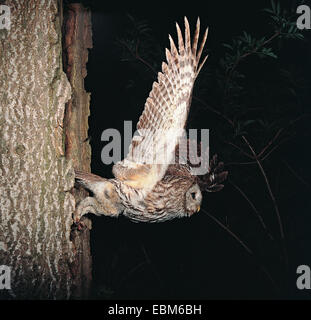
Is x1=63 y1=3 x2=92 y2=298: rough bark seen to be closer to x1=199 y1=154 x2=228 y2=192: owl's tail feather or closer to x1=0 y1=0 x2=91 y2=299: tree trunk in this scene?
x1=0 y1=0 x2=91 y2=299: tree trunk

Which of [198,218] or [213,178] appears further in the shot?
[198,218]

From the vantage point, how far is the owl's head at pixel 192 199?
1.27m

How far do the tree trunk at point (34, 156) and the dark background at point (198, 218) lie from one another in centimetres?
26

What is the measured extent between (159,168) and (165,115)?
157 mm

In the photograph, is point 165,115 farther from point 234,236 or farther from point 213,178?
point 234,236

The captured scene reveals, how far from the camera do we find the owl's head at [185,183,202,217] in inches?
49.9

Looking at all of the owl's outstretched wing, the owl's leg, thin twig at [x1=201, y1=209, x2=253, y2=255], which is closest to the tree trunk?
the owl's leg

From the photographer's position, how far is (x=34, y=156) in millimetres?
1097

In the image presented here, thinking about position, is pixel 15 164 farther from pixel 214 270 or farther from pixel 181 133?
pixel 214 270

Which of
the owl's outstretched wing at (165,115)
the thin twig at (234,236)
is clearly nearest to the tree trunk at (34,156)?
the owl's outstretched wing at (165,115)

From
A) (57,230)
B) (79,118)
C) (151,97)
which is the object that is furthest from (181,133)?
(57,230)

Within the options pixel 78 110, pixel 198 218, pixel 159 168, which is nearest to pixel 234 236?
pixel 198 218

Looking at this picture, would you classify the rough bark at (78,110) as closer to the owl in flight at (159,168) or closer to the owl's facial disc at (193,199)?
the owl in flight at (159,168)
